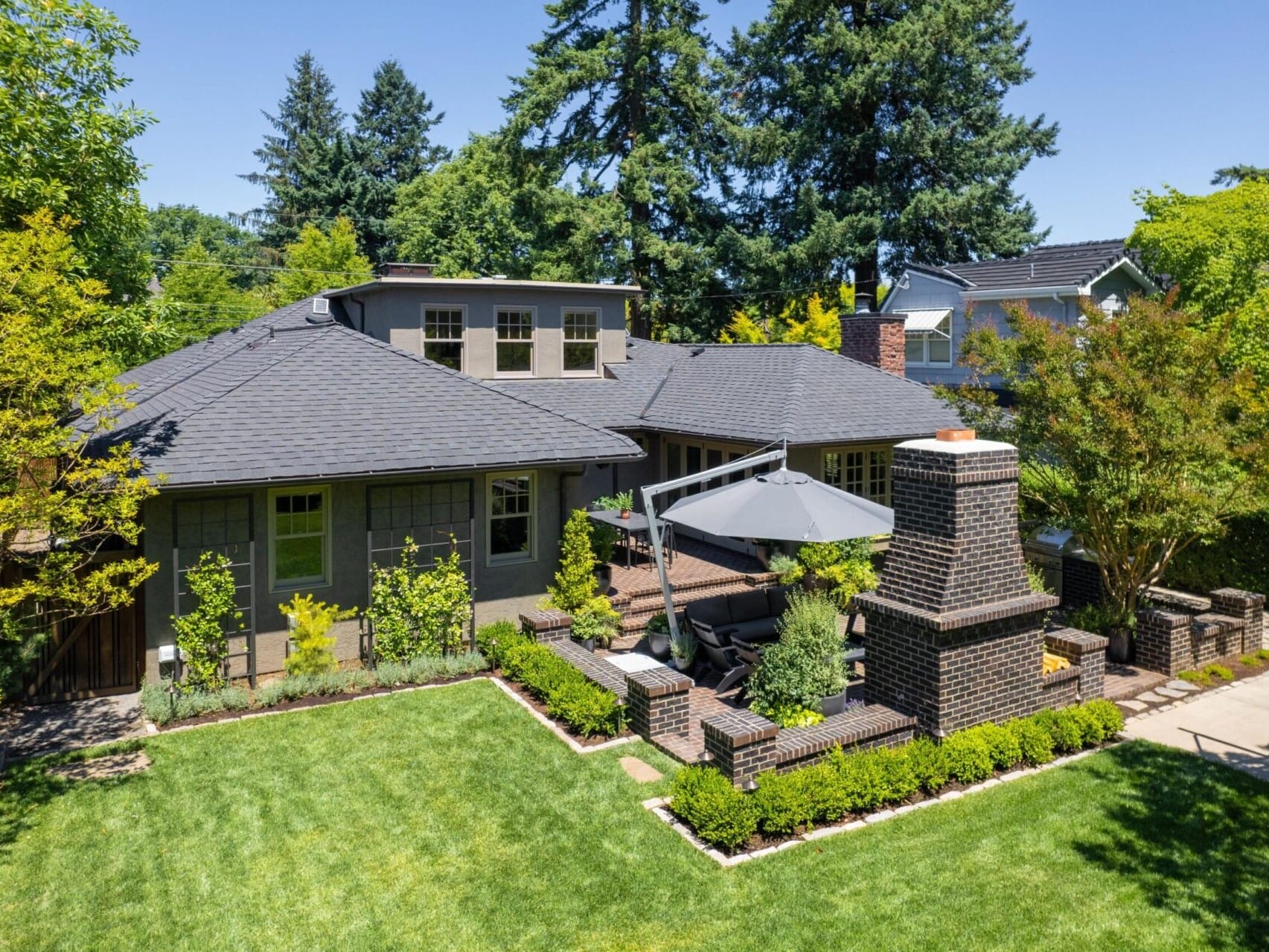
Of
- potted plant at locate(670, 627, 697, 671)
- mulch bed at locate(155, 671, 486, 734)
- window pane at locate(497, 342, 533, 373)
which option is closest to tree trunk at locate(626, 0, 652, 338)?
window pane at locate(497, 342, 533, 373)

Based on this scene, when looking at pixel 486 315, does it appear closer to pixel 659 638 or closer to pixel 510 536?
pixel 510 536

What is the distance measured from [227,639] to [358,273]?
33060 mm

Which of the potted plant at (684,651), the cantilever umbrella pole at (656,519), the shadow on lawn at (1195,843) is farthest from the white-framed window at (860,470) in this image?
the shadow on lawn at (1195,843)

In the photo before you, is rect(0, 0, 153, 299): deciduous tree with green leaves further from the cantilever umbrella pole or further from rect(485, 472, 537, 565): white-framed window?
the cantilever umbrella pole

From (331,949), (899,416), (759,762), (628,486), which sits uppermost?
(899,416)

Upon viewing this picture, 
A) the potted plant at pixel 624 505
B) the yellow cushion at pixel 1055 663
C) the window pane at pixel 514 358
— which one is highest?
the window pane at pixel 514 358

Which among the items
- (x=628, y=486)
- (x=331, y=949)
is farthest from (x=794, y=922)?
(x=628, y=486)

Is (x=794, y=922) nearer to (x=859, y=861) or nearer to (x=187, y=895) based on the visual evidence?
(x=859, y=861)

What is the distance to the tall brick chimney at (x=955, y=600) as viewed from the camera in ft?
30.9

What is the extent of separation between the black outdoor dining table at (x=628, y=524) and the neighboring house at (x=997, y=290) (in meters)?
9.76

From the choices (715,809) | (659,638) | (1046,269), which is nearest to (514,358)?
(659,638)

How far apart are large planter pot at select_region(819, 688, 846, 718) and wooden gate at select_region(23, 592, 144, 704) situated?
9150mm

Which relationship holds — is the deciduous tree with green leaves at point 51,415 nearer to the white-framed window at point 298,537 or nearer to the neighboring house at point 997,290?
the white-framed window at point 298,537

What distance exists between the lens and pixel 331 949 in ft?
21.3
